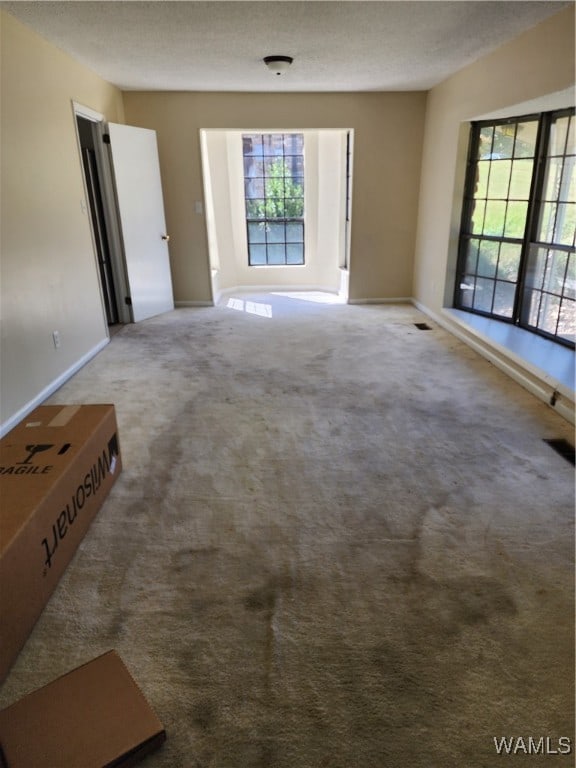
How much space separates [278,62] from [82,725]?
441cm

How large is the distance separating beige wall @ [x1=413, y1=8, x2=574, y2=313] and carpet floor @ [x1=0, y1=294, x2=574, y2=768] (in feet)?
6.79

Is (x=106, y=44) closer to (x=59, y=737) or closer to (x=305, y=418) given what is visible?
(x=305, y=418)

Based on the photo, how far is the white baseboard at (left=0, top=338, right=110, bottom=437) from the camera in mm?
3006

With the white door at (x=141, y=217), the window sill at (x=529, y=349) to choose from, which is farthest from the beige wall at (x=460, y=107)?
the white door at (x=141, y=217)

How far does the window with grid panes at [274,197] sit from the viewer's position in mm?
7102

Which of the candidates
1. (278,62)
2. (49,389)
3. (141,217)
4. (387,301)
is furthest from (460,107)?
(49,389)

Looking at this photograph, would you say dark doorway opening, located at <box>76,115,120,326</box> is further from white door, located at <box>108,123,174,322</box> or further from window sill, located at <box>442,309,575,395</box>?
window sill, located at <box>442,309,575,395</box>

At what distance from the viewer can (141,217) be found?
5.34 meters

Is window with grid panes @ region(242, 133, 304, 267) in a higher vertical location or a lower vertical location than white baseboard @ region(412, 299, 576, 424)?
higher

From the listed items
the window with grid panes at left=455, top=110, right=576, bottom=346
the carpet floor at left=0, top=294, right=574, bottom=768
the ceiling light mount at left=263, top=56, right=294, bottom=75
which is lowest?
the carpet floor at left=0, top=294, right=574, bottom=768

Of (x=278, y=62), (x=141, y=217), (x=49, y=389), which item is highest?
(x=278, y=62)

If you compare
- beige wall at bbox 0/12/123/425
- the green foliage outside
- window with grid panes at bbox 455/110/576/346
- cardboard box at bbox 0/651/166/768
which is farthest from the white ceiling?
cardboard box at bbox 0/651/166/768

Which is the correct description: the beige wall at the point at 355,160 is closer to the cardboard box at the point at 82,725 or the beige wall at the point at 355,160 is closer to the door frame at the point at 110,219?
the door frame at the point at 110,219

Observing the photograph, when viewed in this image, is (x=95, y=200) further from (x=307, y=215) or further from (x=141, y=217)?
(x=307, y=215)
